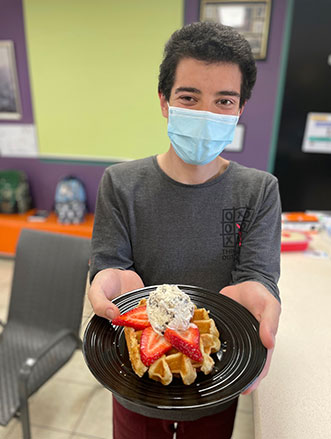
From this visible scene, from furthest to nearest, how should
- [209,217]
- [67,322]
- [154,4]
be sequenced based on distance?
[154,4]
[67,322]
[209,217]

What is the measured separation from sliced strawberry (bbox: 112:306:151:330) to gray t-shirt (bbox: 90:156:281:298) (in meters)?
0.22

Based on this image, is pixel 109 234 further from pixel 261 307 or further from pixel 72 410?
pixel 72 410

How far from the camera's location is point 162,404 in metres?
0.66

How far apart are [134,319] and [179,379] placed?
0.56ft

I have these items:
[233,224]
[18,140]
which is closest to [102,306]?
[233,224]

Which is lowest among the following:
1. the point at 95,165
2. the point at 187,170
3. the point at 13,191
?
the point at 13,191

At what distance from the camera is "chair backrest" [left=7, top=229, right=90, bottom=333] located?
1.83 meters

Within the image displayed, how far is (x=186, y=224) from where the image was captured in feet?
3.38

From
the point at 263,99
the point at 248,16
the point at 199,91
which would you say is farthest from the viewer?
the point at 263,99

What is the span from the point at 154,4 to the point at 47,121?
146 cm

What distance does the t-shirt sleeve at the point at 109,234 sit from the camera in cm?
101

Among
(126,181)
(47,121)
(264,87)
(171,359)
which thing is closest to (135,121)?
(47,121)

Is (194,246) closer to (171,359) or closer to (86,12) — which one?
(171,359)

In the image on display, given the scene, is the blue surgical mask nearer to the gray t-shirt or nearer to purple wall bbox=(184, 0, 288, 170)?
the gray t-shirt
